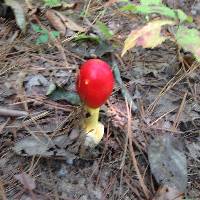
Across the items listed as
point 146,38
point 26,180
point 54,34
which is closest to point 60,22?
point 54,34

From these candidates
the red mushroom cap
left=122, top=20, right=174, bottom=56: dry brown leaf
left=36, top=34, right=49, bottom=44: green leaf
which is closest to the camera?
the red mushroom cap

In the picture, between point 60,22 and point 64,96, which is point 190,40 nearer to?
point 64,96

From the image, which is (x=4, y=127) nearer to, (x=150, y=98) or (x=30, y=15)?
(x=150, y=98)

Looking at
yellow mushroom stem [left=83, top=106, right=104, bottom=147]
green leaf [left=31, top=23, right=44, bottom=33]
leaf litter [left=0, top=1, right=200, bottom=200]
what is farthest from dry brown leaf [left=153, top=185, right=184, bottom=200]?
green leaf [left=31, top=23, right=44, bottom=33]

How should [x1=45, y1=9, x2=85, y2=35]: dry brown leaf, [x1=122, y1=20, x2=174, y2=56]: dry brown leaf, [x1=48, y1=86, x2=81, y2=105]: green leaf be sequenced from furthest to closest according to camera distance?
1. [x1=45, y1=9, x2=85, y2=35]: dry brown leaf
2. [x1=48, y1=86, x2=81, y2=105]: green leaf
3. [x1=122, y1=20, x2=174, y2=56]: dry brown leaf

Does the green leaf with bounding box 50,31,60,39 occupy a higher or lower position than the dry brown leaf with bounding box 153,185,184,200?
higher

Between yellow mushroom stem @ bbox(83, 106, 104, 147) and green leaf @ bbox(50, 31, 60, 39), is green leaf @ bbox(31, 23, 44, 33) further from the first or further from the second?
yellow mushroom stem @ bbox(83, 106, 104, 147)
